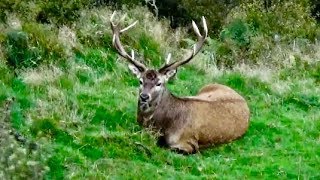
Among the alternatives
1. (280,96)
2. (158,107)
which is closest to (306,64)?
(280,96)

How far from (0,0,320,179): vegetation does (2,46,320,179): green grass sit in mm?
14

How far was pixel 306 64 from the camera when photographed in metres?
15.5

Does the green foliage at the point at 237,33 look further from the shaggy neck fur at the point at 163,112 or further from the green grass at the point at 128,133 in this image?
the shaggy neck fur at the point at 163,112

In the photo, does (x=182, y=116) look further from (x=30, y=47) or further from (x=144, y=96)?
(x=30, y=47)

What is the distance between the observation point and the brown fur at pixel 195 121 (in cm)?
1064

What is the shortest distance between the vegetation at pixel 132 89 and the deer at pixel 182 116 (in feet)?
0.62

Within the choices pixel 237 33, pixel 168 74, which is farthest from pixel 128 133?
pixel 237 33

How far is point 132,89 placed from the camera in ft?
40.4

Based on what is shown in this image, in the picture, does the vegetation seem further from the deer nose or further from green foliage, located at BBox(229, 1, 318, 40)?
the deer nose

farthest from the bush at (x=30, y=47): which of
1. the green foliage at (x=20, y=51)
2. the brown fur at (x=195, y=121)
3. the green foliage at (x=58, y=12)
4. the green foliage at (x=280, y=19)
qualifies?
the green foliage at (x=280, y=19)

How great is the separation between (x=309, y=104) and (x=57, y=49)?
4070mm

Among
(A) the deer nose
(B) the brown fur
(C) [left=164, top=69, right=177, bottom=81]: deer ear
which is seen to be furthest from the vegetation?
(C) [left=164, top=69, right=177, bottom=81]: deer ear

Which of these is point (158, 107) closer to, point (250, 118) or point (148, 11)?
point (250, 118)

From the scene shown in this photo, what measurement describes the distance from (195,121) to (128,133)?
1116mm
